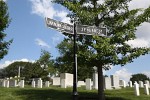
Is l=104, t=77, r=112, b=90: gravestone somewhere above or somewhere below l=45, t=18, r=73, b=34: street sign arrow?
below

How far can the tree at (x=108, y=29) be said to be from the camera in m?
19.5

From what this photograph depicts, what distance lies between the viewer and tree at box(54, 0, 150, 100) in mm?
19531

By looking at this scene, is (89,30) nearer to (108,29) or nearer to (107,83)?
(108,29)

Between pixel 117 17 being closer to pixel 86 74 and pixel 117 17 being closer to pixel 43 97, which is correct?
pixel 43 97

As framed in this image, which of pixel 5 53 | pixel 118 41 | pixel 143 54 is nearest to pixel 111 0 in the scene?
pixel 118 41

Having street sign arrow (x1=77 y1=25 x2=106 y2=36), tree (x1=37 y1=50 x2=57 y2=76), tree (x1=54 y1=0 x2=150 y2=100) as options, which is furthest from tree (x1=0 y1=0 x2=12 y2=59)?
tree (x1=37 y1=50 x2=57 y2=76)

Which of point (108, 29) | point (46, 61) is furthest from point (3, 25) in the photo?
point (46, 61)

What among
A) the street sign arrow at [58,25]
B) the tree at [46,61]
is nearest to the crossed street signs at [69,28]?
the street sign arrow at [58,25]

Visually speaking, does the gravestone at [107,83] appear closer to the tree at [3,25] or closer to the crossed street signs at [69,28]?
the tree at [3,25]

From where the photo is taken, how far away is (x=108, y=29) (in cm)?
2094

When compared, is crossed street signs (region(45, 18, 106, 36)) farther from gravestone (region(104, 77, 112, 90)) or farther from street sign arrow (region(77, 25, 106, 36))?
gravestone (region(104, 77, 112, 90))

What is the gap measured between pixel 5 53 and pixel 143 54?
11977mm

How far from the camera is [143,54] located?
66.6ft

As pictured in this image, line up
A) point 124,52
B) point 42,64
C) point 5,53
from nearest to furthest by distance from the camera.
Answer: point 124,52 < point 5,53 < point 42,64
